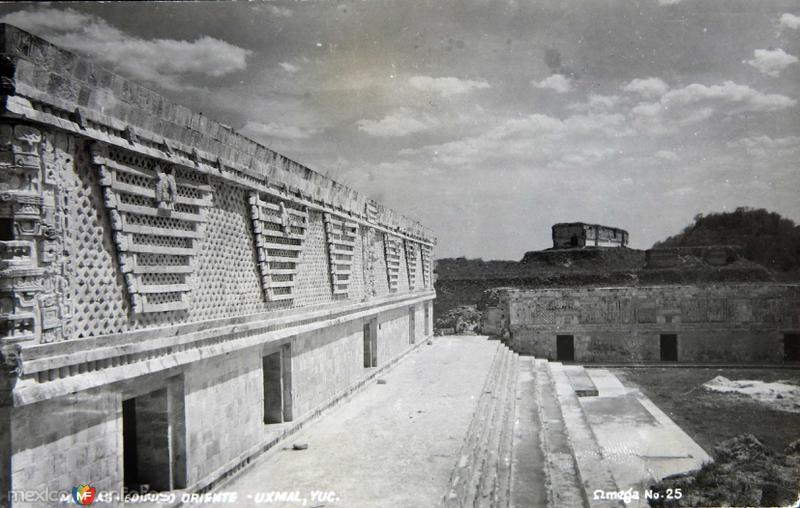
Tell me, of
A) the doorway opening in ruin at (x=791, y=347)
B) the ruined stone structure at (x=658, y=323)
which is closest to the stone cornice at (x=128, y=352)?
the ruined stone structure at (x=658, y=323)

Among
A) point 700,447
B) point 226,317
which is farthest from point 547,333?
point 226,317

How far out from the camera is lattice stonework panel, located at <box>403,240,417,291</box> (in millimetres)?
16531

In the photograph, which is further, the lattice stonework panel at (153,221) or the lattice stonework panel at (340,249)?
the lattice stonework panel at (340,249)

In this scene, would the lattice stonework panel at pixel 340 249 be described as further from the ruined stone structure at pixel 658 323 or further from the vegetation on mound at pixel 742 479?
the ruined stone structure at pixel 658 323

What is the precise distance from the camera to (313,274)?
29.5 ft

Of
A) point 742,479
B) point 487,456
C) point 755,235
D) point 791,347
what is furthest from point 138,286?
point 755,235

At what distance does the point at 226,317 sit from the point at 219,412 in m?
1.03

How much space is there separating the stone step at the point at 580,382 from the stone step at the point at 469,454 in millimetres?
3582

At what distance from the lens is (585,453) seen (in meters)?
8.26

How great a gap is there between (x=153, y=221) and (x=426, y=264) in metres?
15.2

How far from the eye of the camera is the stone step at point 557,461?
6285 mm

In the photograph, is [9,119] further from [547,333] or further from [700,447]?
[547,333]

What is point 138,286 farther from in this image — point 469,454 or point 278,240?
point 469,454

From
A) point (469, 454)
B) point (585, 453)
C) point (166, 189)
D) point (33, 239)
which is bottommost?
point (585, 453)
